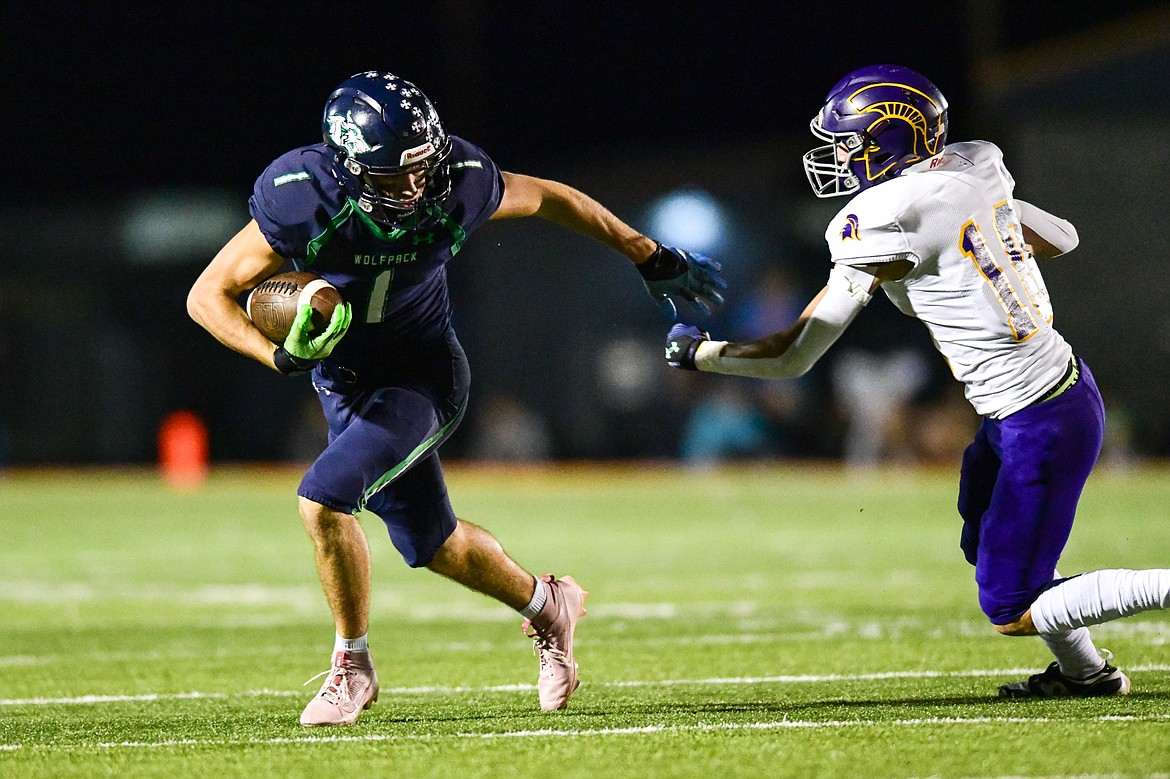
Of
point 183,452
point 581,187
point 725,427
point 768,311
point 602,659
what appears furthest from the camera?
point 581,187

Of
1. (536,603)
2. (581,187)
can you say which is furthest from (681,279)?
(581,187)

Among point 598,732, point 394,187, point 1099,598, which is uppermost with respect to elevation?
point 394,187

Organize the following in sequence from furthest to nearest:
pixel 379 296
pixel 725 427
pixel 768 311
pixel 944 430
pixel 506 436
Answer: pixel 506 436 → pixel 725 427 → pixel 944 430 → pixel 768 311 → pixel 379 296

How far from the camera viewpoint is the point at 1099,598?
4.03 meters

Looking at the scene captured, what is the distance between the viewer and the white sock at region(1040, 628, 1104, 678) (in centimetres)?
432

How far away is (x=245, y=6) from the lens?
26.2 metres

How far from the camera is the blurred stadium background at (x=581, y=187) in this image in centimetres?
1856

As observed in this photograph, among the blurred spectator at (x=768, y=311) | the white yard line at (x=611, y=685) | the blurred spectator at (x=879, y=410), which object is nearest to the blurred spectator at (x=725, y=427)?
the blurred spectator at (x=768, y=311)

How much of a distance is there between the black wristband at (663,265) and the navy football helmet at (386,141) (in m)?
0.80

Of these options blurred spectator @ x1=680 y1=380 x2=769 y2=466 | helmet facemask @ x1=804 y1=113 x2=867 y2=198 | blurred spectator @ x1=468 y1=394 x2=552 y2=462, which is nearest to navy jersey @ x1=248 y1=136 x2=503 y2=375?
helmet facemask @ x1=804 y1=113 x2=867 y2=198

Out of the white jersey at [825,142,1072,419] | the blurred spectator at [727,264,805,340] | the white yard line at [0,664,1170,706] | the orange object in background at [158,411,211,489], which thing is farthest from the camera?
the orange object in background at [158,411,211,489]

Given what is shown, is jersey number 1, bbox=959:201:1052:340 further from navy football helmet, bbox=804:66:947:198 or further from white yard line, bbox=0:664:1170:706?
white yard line, bbox=0:664:1170:706

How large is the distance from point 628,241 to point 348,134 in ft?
3.29

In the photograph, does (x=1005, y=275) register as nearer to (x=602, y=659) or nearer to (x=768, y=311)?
(x=602, y=659)
